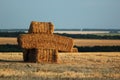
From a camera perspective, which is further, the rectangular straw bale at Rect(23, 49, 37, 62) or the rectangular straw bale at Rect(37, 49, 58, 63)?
the rectangular straw bale at Rect(23, 49, 37, 62)

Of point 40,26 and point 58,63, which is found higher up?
point 40,26

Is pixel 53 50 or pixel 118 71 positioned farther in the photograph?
pixel 53 50

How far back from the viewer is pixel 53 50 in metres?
28.0

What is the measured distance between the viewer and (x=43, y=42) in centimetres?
2762

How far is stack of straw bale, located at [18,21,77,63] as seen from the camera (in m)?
27.5

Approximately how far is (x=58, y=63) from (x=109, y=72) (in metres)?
5.76

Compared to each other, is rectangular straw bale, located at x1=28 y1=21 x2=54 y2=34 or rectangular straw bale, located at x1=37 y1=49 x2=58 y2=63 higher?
rectangular straw bale, located at x1=28 y1=21 x2=54 y2=34

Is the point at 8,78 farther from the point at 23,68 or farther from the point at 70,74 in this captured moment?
the point at 23,68

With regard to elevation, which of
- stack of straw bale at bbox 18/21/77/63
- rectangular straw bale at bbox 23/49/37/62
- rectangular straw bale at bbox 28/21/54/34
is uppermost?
rectangular straw bale at bbox 28/21/54/34

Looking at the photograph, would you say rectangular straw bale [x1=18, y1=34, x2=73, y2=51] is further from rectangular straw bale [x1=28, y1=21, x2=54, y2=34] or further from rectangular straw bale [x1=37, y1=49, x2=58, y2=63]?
rectangular straw bale [x1=28, y1=21, x2=54, y2=34]

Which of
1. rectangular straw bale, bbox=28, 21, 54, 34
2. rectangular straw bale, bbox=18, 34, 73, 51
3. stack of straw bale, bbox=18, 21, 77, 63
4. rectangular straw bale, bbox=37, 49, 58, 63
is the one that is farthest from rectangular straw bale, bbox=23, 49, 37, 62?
rectangular straw bale, bbox=28, 21, 54, 34

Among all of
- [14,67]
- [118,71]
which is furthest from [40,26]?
[118,71]

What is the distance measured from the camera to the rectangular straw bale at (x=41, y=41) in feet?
90.0

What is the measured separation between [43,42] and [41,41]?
4.6 inches
